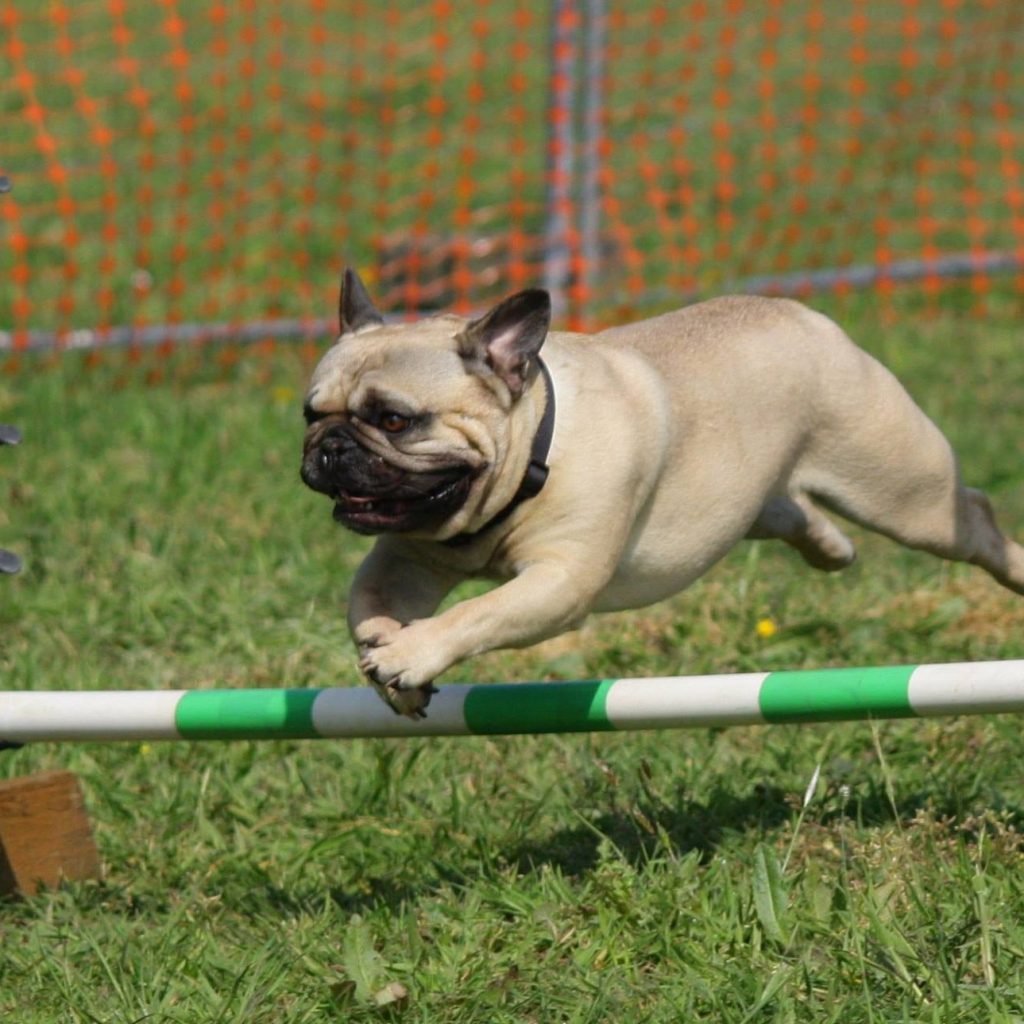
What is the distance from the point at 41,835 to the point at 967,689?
6.99 ft

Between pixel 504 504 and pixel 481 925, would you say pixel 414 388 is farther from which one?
pixel 481 925

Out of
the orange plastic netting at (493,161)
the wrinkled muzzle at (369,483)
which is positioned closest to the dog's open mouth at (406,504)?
the wrinkled muzzle at (369,483)

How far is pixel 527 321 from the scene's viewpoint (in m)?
3.69

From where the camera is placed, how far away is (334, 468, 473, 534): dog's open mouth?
3562mm

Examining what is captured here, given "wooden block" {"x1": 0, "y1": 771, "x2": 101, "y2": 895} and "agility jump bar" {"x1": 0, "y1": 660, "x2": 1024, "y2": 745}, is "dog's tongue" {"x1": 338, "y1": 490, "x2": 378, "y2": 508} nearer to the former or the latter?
"agility jump bar" {"x1": 0, "y1": 660, "x2": 1024, "y2": 745}

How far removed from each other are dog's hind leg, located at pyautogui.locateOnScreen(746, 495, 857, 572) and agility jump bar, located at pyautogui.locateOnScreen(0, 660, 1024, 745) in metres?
1.05

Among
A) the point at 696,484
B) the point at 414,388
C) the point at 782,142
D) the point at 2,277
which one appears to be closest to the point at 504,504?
the point at 414,388

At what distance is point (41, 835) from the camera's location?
4.15m

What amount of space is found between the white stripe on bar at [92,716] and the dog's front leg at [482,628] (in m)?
0.49

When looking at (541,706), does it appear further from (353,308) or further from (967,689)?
(353,308)

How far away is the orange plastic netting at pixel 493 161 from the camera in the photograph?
9.27 metres

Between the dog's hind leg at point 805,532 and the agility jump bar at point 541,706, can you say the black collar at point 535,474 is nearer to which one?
the agility jump bar at point 541,706

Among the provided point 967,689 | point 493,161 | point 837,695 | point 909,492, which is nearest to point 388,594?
point 837,695

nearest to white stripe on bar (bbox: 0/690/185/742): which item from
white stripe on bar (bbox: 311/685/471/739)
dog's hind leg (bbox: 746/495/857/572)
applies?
white stripe on bar (bbox: 311/685/471/739)
